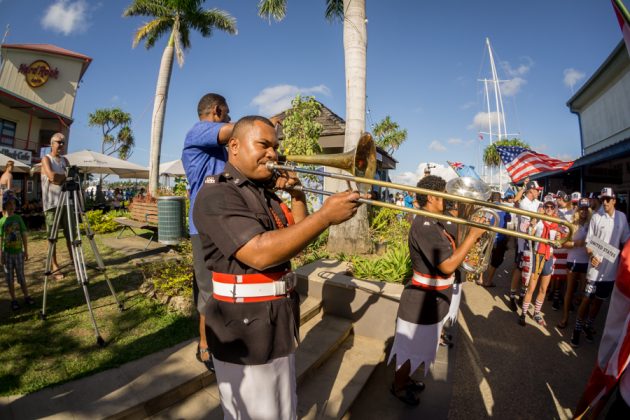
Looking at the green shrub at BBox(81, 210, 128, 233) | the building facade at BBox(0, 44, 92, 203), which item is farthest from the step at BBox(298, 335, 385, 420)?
the building facade at BBox(0, 44, 92, 203)

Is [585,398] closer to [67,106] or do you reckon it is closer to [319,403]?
[319,403]

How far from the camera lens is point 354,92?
20.0ft

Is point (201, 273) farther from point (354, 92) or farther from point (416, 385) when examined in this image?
point (354, 92)

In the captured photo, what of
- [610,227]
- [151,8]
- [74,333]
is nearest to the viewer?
[74,333]

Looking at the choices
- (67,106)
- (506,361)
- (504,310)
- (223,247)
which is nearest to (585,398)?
(506,361)

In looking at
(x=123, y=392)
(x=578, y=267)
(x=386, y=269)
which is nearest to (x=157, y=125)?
(x=386, y=269)

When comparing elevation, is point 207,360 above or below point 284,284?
below

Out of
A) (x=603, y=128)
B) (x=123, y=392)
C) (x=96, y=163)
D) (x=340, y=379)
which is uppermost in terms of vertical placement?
(x=603, y=128)

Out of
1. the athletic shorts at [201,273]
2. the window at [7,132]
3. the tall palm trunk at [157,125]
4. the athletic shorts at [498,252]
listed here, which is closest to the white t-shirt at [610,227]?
the athletic shorts at [498,252]

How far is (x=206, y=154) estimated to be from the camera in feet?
7.82

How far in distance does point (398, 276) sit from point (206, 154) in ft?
11.3

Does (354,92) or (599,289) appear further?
(354,92)

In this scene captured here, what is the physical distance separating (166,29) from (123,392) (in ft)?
54.5

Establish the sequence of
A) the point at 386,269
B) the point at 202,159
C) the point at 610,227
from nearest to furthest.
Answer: the point at 202,159 → the point at 386,269 → the point at 610,227
